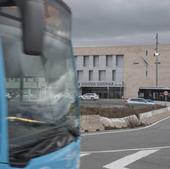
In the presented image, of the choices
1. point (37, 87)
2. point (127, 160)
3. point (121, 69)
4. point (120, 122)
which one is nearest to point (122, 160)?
point (127, 160)

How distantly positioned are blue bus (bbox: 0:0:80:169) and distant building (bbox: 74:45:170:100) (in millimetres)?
104094

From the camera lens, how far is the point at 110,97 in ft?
375

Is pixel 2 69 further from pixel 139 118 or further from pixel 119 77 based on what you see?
pixel 119 77

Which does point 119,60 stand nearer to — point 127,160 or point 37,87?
point 127,160

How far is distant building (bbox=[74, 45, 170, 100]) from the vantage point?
111 m

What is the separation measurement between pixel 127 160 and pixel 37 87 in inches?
382

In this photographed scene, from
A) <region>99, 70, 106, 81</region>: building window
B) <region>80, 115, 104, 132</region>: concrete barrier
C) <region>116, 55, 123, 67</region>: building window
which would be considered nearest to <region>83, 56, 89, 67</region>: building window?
<region>99, 70, 106, 81</region>: building window

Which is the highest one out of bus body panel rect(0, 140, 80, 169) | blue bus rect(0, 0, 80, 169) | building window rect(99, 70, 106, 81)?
building window rect(99, 70, 106, 81)

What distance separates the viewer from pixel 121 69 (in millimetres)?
113750

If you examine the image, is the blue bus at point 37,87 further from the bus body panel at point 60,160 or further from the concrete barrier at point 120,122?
the concrete barrier at point 120,122

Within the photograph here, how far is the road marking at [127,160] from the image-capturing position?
1309 cm

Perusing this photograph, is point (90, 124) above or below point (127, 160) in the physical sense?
above

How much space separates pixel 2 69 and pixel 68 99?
1.29 metres

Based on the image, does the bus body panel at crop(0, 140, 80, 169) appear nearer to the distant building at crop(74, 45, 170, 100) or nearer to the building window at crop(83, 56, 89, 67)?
the distant building at crop(74, 45, 170, 100)
